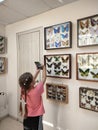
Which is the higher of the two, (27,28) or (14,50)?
(27,28)

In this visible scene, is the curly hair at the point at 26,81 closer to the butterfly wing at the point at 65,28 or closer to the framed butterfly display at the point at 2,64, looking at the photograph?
the butterfly wing at the point at 65,28

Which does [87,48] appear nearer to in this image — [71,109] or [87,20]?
[87,20]

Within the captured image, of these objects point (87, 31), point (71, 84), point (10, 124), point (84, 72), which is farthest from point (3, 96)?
point (87, 31)

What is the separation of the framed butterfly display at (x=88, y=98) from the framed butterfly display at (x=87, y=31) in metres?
0.65

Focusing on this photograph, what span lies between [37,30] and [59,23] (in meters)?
0.54

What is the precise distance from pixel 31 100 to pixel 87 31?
122 centimetres

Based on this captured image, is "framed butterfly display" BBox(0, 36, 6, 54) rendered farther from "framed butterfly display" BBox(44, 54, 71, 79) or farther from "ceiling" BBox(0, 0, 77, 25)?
"framed butterfly display" BBox(44, 54, 71, 79)

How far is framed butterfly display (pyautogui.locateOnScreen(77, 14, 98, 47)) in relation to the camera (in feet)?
5.75

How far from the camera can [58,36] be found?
7.00 ft

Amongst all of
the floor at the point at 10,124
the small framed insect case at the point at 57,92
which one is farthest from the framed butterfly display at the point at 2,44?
the floor at the point at 10,124

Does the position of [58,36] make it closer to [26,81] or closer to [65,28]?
[65,28]

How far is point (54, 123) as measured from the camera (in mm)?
2297

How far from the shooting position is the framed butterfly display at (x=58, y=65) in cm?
203

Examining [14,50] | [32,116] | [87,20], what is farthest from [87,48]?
[14,50]
